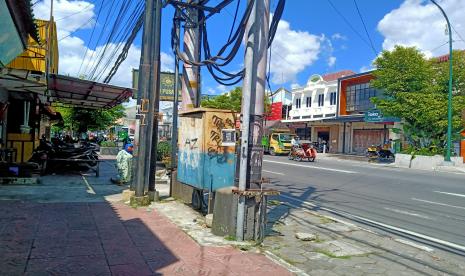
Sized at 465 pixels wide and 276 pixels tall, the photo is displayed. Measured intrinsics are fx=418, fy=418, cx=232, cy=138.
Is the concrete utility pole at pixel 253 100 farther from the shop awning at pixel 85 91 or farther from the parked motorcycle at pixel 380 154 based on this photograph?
the parked motorcycle at pixel 380 154

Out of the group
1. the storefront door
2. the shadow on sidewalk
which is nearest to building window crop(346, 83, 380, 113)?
the storefront door

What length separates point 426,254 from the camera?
20.8 ft

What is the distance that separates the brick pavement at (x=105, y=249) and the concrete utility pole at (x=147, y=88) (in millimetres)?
1891

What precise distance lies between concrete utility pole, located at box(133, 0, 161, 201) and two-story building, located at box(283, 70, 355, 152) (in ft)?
115

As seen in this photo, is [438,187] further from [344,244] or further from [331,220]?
[344,244]

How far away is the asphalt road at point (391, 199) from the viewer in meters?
8.45

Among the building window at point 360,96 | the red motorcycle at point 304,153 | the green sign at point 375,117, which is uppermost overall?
the building window at point 360,96

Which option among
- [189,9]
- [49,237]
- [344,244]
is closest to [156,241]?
[49,237]

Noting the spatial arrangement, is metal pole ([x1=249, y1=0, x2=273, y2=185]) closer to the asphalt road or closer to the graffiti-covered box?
the graffiti-covered box

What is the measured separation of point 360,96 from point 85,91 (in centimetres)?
3228

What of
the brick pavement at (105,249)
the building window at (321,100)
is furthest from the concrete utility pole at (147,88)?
the building window at (321,100)

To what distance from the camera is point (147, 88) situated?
9.52 m

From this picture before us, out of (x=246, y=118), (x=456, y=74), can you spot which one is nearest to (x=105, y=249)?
(x=246, y=118)

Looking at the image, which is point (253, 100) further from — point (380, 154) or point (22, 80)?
point (380, 154)
